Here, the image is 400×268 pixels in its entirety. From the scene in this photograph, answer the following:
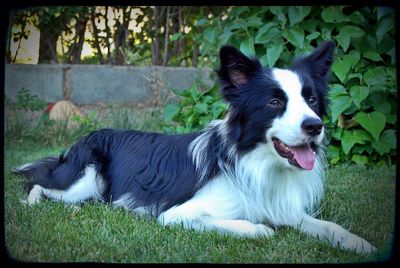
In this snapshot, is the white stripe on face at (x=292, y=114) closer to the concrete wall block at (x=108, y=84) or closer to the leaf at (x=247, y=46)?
the leaf at (x=247, y=46)

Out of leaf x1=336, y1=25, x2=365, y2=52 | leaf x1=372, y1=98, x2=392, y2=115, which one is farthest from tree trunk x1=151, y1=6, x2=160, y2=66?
leaf x1=372, y1=98, x2=392, y2=115

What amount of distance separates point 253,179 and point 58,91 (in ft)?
12.5

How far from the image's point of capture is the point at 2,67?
6.17ft

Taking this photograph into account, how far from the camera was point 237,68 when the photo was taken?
9.91ft

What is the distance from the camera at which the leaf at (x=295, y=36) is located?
184 inches

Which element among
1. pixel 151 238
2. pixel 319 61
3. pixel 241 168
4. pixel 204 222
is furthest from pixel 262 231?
pixel 319 61

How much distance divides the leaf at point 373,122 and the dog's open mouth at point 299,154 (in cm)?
181

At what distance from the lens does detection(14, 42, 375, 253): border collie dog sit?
284 centimetres

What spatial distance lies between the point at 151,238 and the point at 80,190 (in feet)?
3.52

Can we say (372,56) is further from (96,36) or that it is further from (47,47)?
(47,47)

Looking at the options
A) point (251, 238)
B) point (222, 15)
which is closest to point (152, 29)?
point (222, 15)

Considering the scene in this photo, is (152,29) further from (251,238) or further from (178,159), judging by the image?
(251,238)

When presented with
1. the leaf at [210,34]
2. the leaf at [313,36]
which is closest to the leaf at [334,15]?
the leaf at [313,36]

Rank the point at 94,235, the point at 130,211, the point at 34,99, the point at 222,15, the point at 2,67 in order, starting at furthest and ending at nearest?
the point at 34,99
the point at 222,15
the point at 130,211
the point at 94,235
the point at 2,67
